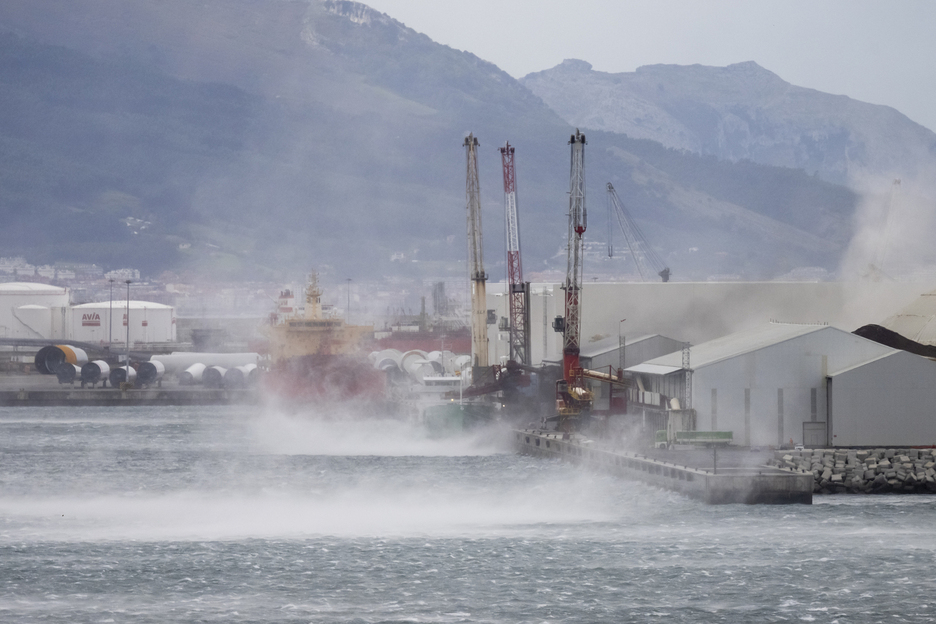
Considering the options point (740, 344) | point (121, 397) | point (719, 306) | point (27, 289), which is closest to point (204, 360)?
point (121, 397)

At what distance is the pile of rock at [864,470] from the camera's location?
40.1m

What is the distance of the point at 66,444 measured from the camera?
196 feet

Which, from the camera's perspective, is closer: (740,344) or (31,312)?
(740,344)

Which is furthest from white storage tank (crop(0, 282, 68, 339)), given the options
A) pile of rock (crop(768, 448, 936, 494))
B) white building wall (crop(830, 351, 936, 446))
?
pile of rock (crop(768, 448, 936, 494))

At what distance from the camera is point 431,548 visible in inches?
1267

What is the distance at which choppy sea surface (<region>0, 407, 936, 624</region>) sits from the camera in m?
26.3

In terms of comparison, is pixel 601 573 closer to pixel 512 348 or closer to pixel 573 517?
pixel 573 517

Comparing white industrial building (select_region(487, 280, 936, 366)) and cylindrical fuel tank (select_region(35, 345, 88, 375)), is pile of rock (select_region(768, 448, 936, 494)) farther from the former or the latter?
cylindrical fuel tank (select_region(35, 345, 88, 375))

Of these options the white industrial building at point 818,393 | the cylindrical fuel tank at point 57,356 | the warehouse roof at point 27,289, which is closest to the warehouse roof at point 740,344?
the white industrial building at point 818,393

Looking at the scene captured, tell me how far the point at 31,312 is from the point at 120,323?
34.0ft

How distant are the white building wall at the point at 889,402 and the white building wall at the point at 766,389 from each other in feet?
3.30

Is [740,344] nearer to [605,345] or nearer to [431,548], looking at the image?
[605,345]

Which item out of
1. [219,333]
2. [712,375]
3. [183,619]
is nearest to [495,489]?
[712,375]

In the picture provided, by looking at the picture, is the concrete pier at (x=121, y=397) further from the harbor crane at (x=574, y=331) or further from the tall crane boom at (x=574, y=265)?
the tall crane boom at (x=574, y=265)
